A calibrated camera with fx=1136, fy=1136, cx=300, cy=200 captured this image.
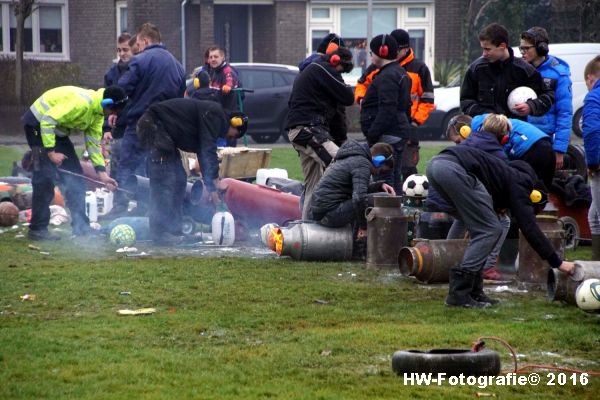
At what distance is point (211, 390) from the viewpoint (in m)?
5.97

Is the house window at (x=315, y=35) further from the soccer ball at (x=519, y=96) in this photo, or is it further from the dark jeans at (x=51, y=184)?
the soccer ball at (x=519, y=96)

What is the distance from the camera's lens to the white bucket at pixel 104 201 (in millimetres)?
13492

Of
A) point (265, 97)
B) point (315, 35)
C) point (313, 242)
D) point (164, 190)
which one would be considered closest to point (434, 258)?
point (313, 242)

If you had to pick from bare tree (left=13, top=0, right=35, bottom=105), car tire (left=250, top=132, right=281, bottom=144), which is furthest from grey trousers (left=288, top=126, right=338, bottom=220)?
bare tree (left=13, top=0, right=35, bottom=105)

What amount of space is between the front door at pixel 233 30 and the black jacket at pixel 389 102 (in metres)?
21.6

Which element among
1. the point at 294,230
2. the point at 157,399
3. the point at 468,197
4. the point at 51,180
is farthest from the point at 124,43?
the point at 157,399

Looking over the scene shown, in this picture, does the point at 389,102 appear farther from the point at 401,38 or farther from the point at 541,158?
the point at 541,158

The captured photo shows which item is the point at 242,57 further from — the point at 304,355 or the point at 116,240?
the point at 304,355

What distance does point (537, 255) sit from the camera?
920cm

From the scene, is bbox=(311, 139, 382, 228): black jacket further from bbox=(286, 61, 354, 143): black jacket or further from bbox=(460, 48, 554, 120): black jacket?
bbox=(460, 48, 554, 120): black jacket

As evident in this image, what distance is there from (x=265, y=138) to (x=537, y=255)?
17061 mm

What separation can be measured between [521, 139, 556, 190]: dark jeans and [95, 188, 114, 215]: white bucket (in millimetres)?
5750

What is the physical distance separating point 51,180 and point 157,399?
6258mm

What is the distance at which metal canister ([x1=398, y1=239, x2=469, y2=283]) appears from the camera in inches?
362
